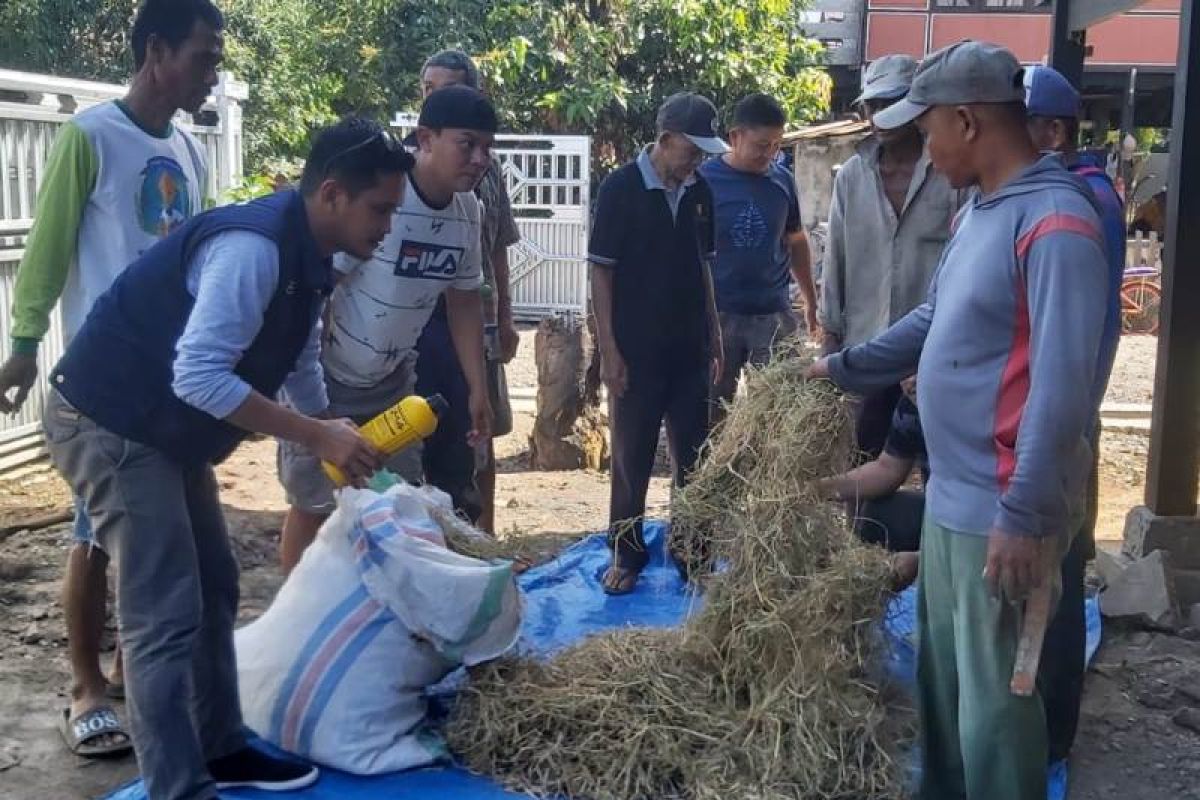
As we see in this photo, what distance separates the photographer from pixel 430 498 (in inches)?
143

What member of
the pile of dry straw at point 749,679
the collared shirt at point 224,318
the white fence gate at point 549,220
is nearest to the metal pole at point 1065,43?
the pile of dry straw at point 749,679

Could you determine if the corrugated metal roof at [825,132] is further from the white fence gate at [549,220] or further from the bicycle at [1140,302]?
the bicycle at [1140,302]

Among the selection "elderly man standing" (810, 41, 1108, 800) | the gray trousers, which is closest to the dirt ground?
the gray trousers

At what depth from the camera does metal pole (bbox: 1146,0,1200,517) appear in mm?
4922

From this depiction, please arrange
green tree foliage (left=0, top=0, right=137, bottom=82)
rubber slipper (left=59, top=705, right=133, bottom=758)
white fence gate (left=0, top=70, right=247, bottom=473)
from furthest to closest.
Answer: green tree foliage (left=0, top=0, right=137, bottom=82)
white fence gate (left=0, top=70, right=247, bottom=473)
rubber slipper (left=59, top=705, right=133, bottom=758)

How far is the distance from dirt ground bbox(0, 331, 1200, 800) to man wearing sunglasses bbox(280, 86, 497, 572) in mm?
682

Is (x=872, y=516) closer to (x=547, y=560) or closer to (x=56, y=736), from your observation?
(x=547, y=560)

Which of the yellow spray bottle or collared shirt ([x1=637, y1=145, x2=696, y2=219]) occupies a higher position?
collared shirt ([x1=637, y1=145, x2=696, y2=219])

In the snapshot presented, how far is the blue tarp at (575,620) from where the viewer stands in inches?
127

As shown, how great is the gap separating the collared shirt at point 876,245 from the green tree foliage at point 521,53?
10371 mm

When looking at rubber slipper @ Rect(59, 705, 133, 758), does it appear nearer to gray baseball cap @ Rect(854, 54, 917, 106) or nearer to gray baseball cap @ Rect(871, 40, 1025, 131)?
gray baseball cap @ Rect(871, 40, 1025, 131)

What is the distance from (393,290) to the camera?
12.9 feet

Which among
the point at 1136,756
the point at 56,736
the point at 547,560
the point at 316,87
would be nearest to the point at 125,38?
the point at 316,87

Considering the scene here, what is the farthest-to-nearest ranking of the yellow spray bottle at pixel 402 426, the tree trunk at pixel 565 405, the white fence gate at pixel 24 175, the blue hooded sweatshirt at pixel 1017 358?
the tree trunk at pixel 565 405
the white fence gate at pixel 24 175
the yellow spray bottle at pixel 402 426
the blue hooded sweatshirt at pixel 1017 358
